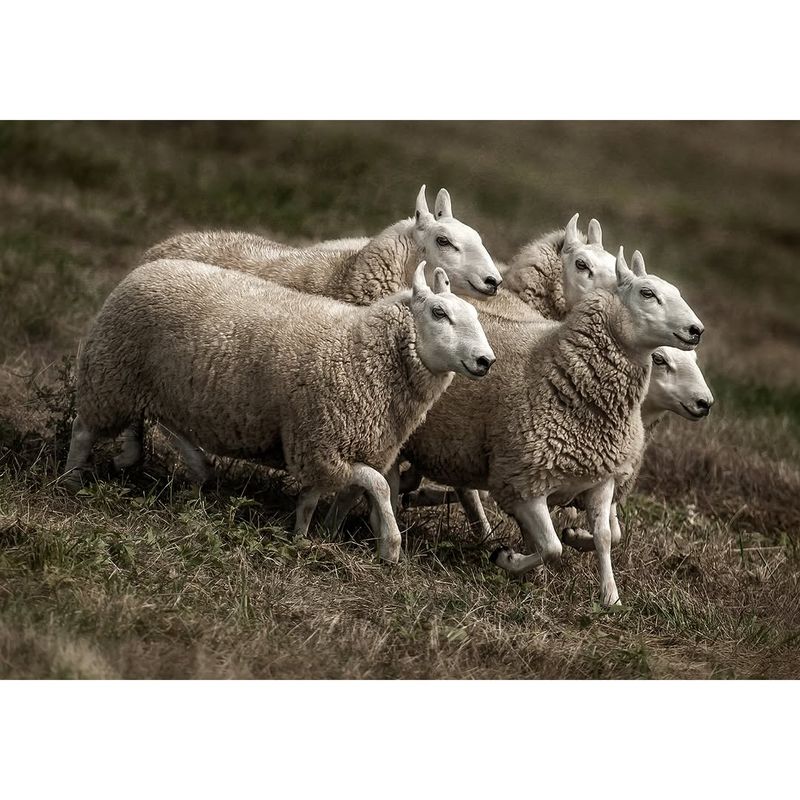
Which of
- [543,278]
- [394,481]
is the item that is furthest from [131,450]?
[543,278]

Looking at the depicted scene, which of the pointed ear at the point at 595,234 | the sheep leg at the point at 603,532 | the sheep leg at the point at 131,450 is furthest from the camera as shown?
the pointed ear at the point at 595,234

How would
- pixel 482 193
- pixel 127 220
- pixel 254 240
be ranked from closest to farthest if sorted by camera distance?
pixel 254 240 → pixel 127 220 → pixel 482 193

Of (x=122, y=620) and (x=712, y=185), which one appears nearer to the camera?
(x=122, y=620)

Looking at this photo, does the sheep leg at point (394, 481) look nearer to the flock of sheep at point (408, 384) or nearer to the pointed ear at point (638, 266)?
the flock of sheep at point (408, 384)

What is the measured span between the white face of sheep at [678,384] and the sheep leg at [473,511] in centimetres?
137

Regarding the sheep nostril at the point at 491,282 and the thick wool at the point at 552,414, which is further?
the sheep nostril at the point at 491,282

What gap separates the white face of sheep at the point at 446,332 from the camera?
23.7ft

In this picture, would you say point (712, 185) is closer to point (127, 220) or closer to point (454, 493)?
point (127, 220)

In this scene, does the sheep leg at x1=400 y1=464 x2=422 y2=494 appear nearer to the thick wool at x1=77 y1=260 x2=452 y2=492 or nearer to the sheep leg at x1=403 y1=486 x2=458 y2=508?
the sheep leg at x1=403 y1=486 x2=458 y2=508

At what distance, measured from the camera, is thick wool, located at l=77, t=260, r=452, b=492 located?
7.50 metres

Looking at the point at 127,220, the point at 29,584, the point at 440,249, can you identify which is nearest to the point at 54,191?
the point at 127,220

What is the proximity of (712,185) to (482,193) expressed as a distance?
3945mm

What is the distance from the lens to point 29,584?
267 inches

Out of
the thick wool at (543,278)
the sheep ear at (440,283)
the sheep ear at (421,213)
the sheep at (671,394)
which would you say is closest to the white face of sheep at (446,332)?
the sheep ear at (440,283)
